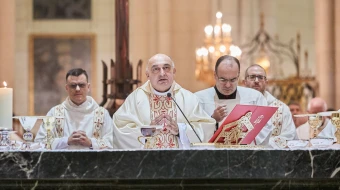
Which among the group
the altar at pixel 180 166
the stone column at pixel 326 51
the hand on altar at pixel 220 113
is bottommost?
the altar at pixel 180 166

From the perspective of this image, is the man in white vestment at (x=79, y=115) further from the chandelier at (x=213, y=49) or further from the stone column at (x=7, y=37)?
the stone column at (x=7, y=37)

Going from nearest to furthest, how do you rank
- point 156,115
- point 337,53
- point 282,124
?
1. point 156,115
2. point 282,124
3. point 337,53

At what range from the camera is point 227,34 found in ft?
56.6

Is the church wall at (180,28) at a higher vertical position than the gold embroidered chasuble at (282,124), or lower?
higher

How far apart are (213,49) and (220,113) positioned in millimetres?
9377

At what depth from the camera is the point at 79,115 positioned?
29.5ft

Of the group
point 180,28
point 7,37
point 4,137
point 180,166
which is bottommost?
point 180,166

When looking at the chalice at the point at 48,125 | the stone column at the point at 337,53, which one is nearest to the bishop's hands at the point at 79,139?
the chalice at the point at 48,125

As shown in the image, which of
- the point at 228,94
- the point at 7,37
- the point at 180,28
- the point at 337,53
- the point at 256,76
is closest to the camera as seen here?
the point at 228,94

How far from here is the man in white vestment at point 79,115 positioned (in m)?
8.68

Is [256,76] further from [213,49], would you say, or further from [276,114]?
[213,49]

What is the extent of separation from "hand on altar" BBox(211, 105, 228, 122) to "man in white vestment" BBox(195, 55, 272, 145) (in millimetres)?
115

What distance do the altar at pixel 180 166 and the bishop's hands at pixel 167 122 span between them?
5.41 feet

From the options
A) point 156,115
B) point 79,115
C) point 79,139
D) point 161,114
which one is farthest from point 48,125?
point 79,115
